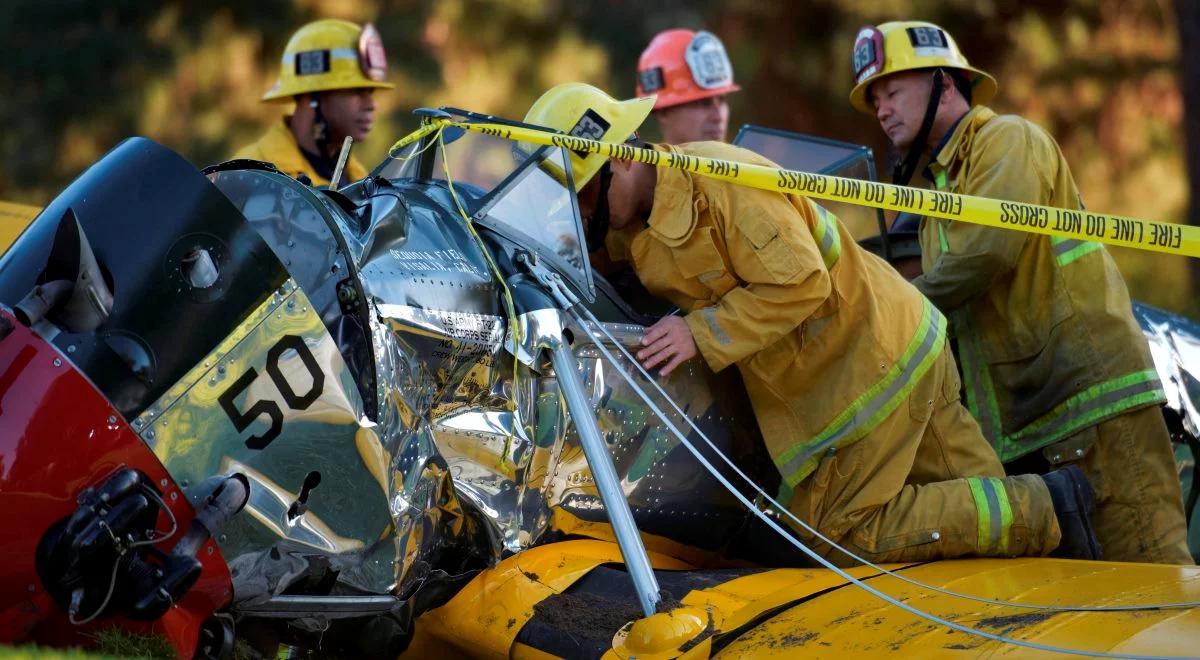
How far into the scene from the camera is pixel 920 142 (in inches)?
220

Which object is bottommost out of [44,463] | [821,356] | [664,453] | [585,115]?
[664,453]

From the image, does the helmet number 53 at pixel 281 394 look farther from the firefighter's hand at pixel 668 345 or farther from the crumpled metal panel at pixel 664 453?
the firefighter's hand at pixel 668 345

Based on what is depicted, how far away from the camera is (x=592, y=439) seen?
3623mm

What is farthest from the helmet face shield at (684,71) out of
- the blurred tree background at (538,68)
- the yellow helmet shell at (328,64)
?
the blurred tree background at (538,68)

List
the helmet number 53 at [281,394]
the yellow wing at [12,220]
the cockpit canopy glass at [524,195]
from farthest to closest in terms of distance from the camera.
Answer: the yellow wing at [12,220]
the cockpit canopy glass at [524,195]
the helmet number 53 at [281,394]

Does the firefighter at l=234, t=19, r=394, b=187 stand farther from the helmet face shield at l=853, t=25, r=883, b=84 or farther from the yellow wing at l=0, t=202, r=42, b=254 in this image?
the helmet face shield at l=853, t=25, r=883, b=84

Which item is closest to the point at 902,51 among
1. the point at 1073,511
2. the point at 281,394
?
the point at 1073,511

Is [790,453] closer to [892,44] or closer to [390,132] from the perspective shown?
[892,44]

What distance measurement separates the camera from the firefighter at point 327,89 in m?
7.86

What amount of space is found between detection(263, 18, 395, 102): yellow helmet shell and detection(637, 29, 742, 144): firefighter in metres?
1.72

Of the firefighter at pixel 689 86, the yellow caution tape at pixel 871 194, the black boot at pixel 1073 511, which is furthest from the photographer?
the firefighter at pixel 689 86

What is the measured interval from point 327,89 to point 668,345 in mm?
4541

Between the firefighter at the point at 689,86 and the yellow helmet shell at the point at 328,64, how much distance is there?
5.65 feet

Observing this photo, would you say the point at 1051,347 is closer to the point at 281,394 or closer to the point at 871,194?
the point at 871,194
